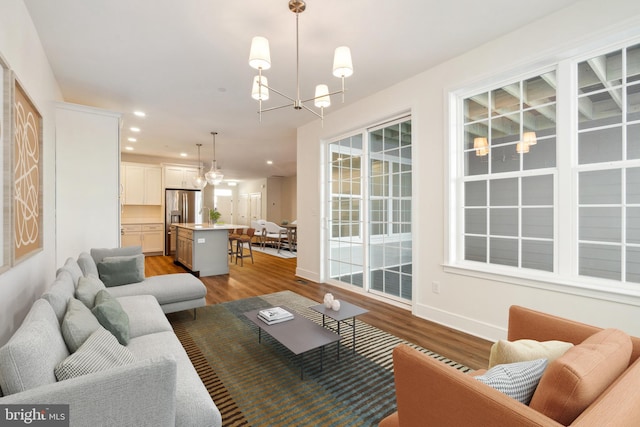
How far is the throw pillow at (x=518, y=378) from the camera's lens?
3.25 ft

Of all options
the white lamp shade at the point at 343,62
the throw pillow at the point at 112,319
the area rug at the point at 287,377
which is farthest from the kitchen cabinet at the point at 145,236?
the white lamp shade at the point at 343,62

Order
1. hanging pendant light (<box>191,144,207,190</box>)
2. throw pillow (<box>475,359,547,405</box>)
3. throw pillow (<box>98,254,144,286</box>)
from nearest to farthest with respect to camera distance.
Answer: throw pillow (<box>475,359,547,405</box>) < throw pillow (<box>98,254,144,286</box>) < hanging pendant light (<box>191,144,207,190</box>)

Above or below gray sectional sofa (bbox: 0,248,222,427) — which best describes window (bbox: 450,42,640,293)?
above

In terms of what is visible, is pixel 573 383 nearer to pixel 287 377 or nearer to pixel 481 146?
pixel 287 377

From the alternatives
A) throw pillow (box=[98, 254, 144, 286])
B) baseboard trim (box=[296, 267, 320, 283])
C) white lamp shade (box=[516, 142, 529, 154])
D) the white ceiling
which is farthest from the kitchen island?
white lamp shade (box=[516, 142, 529, 154])

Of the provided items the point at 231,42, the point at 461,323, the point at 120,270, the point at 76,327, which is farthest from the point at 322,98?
the point at 120,270

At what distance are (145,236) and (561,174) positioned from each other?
9241 mm

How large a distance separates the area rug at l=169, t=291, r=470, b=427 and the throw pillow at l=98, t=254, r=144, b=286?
29.4 inches

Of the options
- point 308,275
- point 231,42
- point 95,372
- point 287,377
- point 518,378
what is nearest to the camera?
point 518,378

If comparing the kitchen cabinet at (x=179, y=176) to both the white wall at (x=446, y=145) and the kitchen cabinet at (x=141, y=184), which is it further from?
the white wall at (x=446, y=145)

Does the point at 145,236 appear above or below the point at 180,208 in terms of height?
below

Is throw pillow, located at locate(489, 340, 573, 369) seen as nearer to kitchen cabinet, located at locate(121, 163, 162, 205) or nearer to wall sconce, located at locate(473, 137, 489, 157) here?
wall sconce, located at locate(473, 137, 489, 157)

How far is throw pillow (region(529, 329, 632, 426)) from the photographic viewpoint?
891 mm

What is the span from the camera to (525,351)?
3.92 ft
